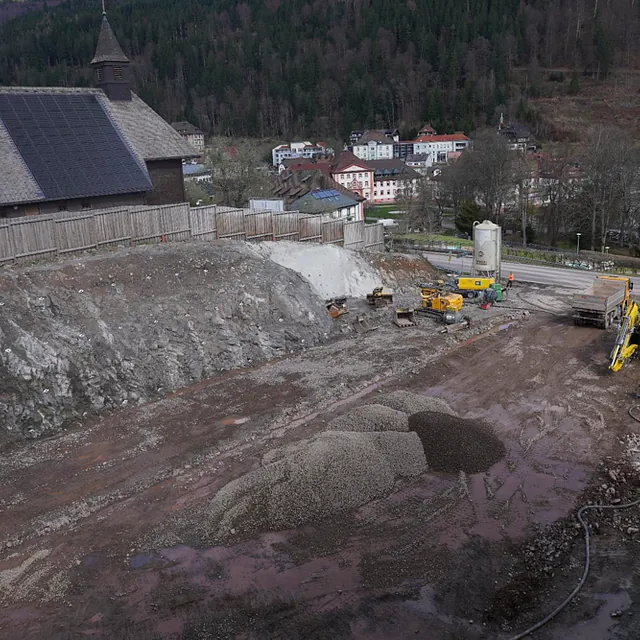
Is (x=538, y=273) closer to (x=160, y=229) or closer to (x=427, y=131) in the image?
(x=160, y=229)

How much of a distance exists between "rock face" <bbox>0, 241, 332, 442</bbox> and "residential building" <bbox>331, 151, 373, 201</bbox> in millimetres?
66649

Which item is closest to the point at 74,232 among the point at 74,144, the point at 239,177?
the point at 74,144

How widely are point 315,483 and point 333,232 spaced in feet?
74.7

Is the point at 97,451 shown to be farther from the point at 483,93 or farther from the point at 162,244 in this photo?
the point at 483,93

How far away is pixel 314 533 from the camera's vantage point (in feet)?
50.1

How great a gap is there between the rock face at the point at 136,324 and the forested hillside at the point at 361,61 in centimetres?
10781

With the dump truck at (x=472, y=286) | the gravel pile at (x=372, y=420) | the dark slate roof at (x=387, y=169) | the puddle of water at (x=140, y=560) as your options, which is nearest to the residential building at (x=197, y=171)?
the dark slate roof at (x=387, y=169)

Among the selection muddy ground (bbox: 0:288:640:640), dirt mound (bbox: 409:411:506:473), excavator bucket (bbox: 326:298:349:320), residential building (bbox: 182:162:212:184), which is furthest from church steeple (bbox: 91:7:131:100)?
residential building (bbox: 182:162:212:184)

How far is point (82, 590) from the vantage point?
13.6 meters

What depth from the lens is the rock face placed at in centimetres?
2117

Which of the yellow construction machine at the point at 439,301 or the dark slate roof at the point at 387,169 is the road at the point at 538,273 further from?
the dark slate roof at the point at 387,169

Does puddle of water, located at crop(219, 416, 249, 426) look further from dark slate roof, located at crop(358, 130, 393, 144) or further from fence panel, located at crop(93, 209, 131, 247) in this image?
dark slate roof, located at crop(358, 130, 393, 144)

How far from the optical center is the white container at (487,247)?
35281 millimetres

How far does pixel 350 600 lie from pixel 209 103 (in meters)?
154
